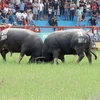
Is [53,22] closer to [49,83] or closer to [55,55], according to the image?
[55,55]

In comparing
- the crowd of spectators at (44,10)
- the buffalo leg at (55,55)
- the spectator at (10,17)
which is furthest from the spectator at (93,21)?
the buffalo leg at (55,55)

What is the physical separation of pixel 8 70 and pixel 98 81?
12.3 ft

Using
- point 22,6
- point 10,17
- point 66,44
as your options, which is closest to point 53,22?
point 22,6

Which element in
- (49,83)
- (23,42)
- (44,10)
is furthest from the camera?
(44,10)

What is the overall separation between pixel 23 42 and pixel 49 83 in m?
7.08

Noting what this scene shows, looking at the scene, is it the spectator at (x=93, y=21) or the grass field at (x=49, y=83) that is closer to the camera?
the grass field at (x=49, y=83)

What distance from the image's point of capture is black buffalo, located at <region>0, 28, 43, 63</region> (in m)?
20.9

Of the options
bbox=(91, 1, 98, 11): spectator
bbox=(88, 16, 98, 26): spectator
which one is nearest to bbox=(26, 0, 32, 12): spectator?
bbox=(88, 16, 98, 26): spectator

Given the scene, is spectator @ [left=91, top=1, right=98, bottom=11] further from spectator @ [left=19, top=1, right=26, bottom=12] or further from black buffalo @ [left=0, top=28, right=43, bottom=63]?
black buffalo @ [left=0, top=28, right=43, bottom=63]

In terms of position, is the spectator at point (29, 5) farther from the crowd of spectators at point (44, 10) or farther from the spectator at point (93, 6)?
the spectator at point (93, 6)

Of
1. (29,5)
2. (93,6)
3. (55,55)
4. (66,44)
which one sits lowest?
(93,6)

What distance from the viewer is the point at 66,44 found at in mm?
20562

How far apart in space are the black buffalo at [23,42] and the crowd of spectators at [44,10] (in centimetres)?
1662

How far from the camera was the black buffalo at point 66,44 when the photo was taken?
2038cm
